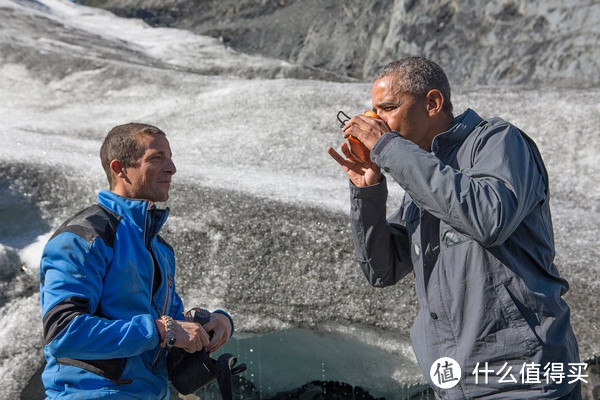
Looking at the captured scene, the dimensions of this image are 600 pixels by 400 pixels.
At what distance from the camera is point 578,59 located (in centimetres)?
1878

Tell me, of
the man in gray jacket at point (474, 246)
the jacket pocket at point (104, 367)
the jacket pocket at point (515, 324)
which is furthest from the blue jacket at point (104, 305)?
the jacket pocket at point (515, 324)

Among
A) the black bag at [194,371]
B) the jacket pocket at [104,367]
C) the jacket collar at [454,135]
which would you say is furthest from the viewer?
the black bag at [194,371]

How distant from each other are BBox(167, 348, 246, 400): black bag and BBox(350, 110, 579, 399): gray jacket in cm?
102

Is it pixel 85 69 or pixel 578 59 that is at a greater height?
pixel 578 59

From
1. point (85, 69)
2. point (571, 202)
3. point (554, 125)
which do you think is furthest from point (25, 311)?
point (85, 69)

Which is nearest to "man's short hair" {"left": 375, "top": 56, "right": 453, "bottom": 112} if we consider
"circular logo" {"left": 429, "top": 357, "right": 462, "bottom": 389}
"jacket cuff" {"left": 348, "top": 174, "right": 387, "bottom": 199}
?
"jacket cuff" {"left": 348, "top": 174, "right": 387, "bottom": 199}

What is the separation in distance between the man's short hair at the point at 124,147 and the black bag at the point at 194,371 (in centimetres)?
100

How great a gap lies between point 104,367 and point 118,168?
1.07 meters

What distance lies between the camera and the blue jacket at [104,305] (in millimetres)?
3652

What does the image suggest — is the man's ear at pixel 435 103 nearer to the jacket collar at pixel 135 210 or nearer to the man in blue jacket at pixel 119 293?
the man in blue jacket at pixel 119 293

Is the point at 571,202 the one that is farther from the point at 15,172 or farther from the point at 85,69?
the point at 85,69

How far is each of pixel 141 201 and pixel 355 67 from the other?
81.6ft

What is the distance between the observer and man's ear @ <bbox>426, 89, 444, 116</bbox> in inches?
158

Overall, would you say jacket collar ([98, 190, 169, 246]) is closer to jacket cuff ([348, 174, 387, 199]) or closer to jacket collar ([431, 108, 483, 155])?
jacket cuff ([348, 174, 387, 199])
